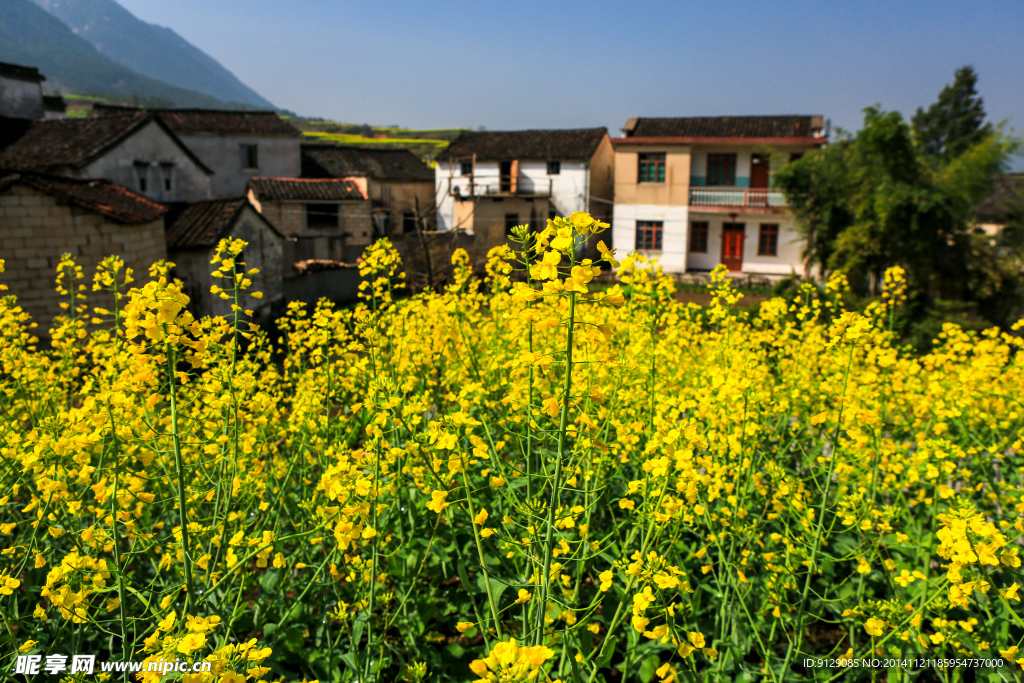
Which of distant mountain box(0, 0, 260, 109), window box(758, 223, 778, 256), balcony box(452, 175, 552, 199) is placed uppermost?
distant mountain box(0, 0, 260, 109)

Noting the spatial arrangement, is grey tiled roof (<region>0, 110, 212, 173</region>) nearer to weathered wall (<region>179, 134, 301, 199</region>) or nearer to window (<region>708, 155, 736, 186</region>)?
weathered wall (<region>179, 134, 301, 199</region>)

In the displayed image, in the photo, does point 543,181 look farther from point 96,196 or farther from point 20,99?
point 20,99

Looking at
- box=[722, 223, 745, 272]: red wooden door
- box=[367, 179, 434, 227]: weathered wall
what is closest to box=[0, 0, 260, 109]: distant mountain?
box=[367, 179, 434, 227]: weathered wall

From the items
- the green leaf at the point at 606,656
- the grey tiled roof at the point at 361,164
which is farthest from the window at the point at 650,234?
the green leaf at the point at 606,656

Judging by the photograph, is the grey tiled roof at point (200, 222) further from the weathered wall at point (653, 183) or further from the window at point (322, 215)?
the weathered wall at point (653, 183)

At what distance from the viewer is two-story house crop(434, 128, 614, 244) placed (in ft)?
90.2

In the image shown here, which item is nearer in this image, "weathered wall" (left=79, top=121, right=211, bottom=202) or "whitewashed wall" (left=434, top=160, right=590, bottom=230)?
"weathered wall" (left=79, top=121, right=211, bottom=202)

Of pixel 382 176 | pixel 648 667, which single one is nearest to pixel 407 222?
pixel 382 176

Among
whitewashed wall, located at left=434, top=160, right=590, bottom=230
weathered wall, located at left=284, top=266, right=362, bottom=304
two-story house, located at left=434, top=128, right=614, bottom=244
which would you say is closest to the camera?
weathered wall, located at left=284, top=266, right=362, bottom=304

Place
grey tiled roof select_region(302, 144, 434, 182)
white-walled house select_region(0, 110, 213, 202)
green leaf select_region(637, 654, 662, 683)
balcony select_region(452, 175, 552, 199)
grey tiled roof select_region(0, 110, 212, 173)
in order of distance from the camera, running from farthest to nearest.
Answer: grey tiled roof select_region(302, 144, 434, 182) → balcony select_region(452, 175, 552, 199) → white-walled house select_region(0, 110, 213, 202) → grey tiled roof select_region(0, 110, 212, 173) → green leaf select_region(637, 654, 662, 683)

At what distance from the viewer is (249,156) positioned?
28.8m

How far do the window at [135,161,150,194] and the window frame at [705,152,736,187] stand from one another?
64.4ft

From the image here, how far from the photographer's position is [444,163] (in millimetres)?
29781

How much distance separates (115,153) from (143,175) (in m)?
1.10
